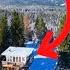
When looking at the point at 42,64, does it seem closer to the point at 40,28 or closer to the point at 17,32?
the point at 17,32

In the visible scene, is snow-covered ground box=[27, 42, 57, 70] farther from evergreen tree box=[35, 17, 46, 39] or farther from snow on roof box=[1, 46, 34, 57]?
evergreen tree box=[35, 17, 46, 39]

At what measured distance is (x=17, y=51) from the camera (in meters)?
17.2

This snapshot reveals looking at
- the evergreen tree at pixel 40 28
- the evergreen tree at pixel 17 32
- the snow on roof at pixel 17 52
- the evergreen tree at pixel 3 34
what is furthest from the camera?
the evergreen tree at pixel 40 28

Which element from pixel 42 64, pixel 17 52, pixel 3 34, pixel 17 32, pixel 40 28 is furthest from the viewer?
pixel 40 28

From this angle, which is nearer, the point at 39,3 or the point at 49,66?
the point at 49,66

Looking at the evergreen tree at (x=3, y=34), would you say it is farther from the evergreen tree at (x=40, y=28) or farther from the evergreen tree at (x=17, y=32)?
the evergreen tree at (x=40, y=28)

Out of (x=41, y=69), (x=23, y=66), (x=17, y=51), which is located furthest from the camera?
(x=17, y=51)

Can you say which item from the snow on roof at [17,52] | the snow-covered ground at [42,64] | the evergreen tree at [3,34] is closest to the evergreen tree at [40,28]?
the evergreen tree at [3,34]

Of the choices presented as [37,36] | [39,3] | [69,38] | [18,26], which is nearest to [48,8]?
[39,3]

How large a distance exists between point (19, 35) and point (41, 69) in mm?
4579

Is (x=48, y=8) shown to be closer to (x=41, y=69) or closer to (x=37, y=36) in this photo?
(x=37, y=36)

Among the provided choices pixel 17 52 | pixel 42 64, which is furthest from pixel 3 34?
pixel 42 64

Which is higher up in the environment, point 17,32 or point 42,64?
point 17,32

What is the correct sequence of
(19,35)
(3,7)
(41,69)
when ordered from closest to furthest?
(41,69) < (19,35) < (3,7)
